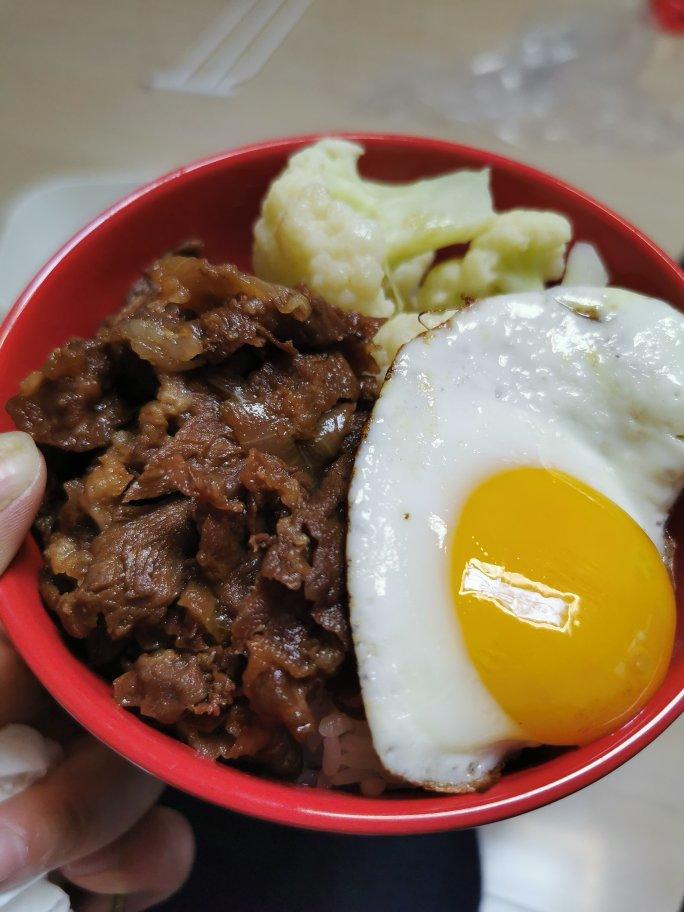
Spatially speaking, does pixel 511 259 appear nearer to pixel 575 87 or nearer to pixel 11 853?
pixel 11 853

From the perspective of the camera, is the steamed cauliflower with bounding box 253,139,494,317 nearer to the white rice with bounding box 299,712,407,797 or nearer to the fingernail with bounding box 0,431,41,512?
the fingernail with bounding box 0,431,41,512

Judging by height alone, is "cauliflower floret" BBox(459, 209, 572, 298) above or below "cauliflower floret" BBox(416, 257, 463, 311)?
above

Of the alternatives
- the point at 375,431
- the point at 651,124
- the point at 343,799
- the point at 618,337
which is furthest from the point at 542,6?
the point at 343,799

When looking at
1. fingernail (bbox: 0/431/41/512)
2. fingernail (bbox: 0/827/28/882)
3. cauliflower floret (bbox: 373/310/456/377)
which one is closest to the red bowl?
fingernail (bbox: 0/431/41/512)

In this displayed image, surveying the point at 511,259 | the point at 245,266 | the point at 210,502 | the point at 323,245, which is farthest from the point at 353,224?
the point at 210,502

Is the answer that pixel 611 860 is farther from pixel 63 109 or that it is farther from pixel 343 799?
pixel 63 109

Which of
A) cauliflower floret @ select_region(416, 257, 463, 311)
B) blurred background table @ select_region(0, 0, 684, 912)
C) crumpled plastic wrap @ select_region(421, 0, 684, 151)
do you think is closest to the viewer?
cauliflower floret @ select_region(416, 257, 463, 311)
